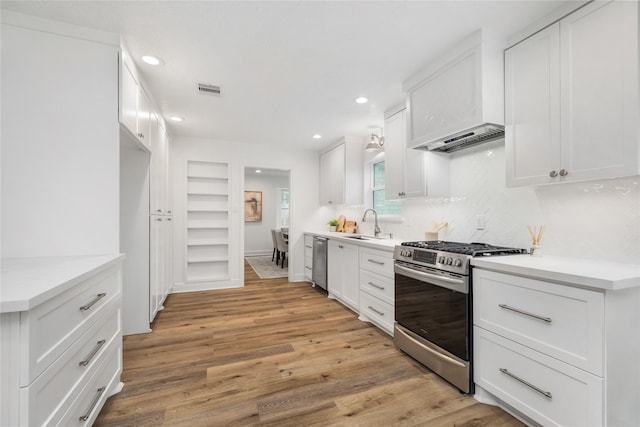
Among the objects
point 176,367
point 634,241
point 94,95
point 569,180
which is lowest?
point 176,367

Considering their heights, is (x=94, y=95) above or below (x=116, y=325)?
above

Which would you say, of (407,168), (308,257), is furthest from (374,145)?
(308,257)

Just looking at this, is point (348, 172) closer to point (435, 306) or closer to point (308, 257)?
point (308, 257)

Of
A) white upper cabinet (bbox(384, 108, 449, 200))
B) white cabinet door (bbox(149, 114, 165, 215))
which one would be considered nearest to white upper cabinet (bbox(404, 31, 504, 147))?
white upper cabinet (bbox(384, 108, 449, 200))

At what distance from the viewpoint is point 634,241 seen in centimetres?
160

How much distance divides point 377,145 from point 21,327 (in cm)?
341

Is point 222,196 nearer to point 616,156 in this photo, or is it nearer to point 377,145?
point 377,145

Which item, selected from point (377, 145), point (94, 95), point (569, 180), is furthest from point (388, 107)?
point (94, 95)

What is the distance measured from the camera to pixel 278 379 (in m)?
2.05

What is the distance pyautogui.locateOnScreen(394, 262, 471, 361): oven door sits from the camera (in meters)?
1.88

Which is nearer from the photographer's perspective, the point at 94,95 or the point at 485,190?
the point at 94,95

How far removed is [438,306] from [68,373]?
7.02ft

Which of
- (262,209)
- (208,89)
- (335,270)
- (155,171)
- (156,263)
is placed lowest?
(335,270)

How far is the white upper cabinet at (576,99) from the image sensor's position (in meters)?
1.41
